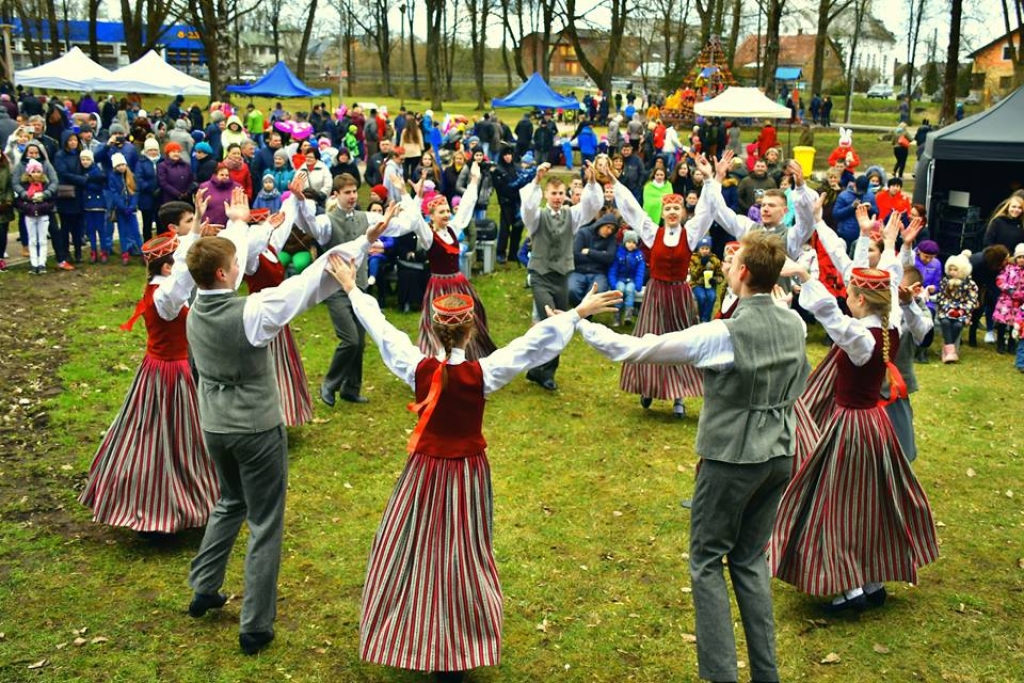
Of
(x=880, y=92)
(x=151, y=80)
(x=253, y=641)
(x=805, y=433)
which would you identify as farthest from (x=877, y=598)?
(x=880, y=92)

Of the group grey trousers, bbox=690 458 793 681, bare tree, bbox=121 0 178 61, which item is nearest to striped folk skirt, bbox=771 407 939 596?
grey trousers, bbox=690 458 793 681

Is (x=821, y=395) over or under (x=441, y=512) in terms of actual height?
under

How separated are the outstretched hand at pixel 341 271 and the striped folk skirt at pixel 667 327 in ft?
14.2

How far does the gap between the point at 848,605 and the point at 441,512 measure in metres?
2.43

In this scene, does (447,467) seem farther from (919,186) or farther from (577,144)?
(577,144)

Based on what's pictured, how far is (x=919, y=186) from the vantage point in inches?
595

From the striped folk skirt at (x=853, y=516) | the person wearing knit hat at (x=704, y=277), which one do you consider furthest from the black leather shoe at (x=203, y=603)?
the person wearing knit hat at (x=704, y=277)

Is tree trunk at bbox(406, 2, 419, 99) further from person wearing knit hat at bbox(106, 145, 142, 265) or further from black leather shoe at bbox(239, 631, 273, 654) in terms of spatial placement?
black leather shoe at bbox(239, 631, 273, 654)

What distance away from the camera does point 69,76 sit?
2472cm

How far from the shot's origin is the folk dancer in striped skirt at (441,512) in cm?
444

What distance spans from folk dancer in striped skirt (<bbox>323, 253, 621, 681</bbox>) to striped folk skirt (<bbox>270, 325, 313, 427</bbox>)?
3216mm

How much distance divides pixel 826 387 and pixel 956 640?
6.49 ft

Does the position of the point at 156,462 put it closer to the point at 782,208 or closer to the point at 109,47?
the point at 782,208

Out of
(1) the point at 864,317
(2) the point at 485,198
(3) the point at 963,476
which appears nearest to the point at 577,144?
(2) the point at 485,198
